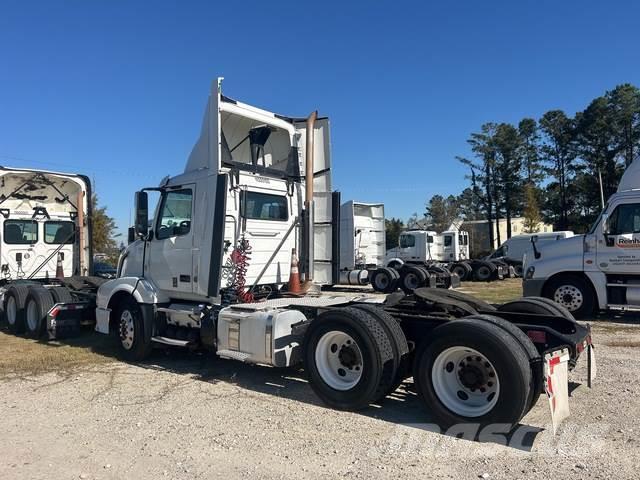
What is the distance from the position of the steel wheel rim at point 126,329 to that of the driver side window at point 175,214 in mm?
1305

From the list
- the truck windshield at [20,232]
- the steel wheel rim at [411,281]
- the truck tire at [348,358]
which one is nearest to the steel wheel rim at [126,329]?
the truck tire at [348,358]

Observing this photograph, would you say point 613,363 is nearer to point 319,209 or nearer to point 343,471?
point 319,209

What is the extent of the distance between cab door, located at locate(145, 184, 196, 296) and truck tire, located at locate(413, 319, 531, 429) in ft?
12.7

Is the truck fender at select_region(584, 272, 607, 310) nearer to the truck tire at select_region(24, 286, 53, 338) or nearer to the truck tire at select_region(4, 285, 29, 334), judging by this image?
the truck tire at select_region(24, 286, 53, 338)

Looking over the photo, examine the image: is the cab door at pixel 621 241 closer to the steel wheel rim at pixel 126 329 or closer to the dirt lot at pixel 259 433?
the dirt lot at pixel 259 433

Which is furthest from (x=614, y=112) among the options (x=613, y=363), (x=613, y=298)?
(x=613, y=363)

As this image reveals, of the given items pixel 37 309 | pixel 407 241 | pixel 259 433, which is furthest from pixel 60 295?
pixel 407 241

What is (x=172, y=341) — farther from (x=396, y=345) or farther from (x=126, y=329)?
(x=396, y=345)

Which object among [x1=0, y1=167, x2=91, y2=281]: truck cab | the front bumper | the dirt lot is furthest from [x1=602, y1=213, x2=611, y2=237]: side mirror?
[x1=0, y1=167, x2=91, y2=281]: truck cab

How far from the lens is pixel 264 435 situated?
4.92 meters

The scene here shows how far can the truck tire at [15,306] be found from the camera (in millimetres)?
10852

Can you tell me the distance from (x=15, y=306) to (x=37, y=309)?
99cm

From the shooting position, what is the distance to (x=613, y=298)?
11.8 metres

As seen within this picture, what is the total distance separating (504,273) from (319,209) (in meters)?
21.5
